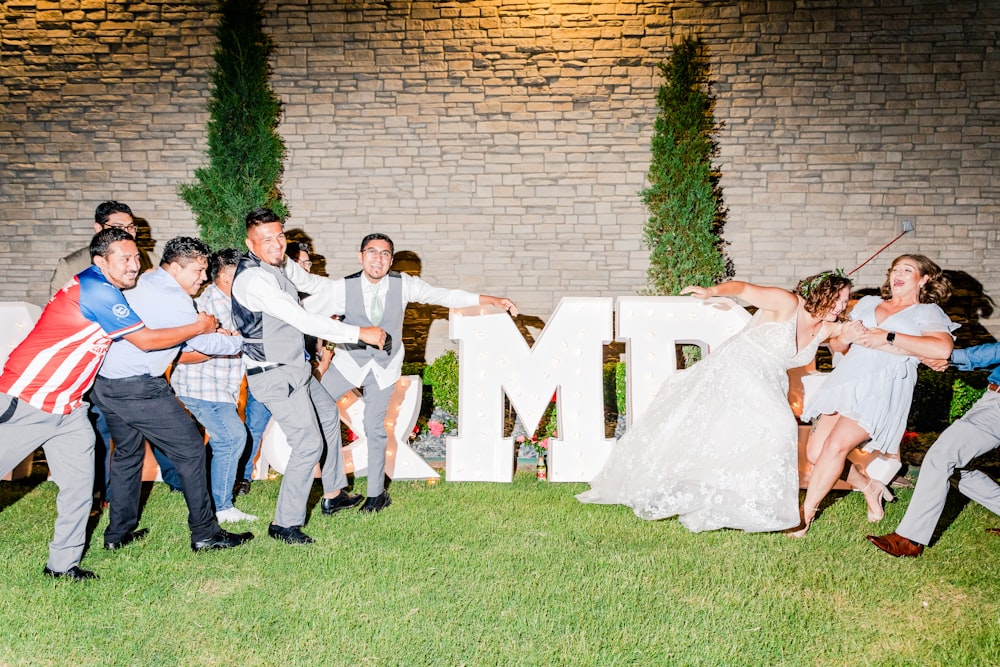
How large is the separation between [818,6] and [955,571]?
21.2 ft

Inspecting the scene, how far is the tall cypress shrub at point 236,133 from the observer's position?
806cm

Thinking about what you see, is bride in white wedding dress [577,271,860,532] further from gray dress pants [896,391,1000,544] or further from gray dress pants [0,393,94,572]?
gray dress pants [0,393,94,572]

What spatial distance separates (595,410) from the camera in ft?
19.4

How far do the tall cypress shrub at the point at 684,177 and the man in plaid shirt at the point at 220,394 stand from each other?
4952 mm

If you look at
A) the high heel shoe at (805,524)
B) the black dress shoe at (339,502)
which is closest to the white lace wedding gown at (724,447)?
the high heel shoe at (805,524)

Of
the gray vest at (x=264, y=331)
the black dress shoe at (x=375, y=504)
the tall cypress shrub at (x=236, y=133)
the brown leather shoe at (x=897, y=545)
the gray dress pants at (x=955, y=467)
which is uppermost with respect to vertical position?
the tall cypress shrub at (x=236, y=133)

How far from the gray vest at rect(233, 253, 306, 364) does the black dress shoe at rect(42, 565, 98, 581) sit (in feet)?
5.35

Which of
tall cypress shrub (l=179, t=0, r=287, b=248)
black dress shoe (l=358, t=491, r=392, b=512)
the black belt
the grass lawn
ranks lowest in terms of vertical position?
the grass lawn

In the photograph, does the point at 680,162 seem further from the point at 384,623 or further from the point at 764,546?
the point at 384,623

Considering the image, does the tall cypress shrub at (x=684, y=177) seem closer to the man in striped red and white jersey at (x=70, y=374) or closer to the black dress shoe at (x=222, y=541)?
the black dress shoe at (x=222, y=541)

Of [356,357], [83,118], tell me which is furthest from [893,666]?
[83,118]

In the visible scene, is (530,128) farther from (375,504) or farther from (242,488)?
(242,488)

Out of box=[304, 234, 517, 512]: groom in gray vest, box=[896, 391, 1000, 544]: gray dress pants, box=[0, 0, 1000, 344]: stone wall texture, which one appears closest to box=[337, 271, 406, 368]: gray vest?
box=[304, 234, 517, 512]: groom in gray vest

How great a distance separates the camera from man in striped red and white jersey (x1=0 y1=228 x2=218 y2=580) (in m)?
4.11
